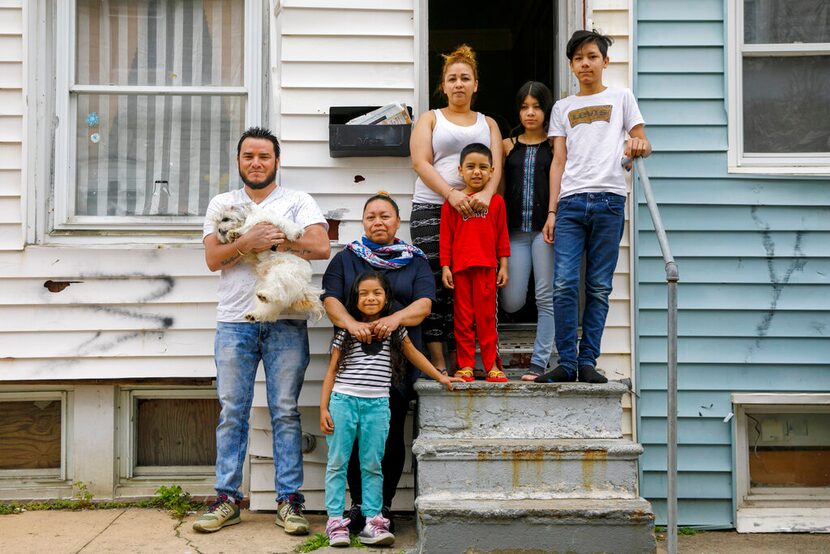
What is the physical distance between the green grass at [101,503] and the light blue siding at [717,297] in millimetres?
2539

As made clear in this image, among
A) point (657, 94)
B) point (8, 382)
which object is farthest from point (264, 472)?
point (657, 94)

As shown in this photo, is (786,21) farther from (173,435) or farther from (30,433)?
(30,433)

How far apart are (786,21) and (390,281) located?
278cm

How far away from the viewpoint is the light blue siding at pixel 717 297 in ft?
14.9

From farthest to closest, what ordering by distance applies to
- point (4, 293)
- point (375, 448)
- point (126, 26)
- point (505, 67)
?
point (505, 67), point (126, 26), point (4, 293), point (375, 448)

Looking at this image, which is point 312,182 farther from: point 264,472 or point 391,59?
point 264,472

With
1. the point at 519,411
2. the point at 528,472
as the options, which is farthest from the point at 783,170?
the point at 528,472

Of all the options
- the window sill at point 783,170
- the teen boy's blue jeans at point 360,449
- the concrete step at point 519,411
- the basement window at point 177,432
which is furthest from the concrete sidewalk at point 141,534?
the window sill at point 783,170

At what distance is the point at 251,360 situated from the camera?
13.4ft

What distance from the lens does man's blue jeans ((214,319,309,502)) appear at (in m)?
4.03

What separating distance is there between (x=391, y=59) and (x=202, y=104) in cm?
114

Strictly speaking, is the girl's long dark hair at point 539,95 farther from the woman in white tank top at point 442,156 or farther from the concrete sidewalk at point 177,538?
the concrete sidewalk at point 177,538

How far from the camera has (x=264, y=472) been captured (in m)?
4.54

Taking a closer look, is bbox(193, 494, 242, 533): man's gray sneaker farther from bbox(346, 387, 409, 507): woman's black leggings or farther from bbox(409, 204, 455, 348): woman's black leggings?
bbox(409, 204, 455, 348): woman's black leggings
